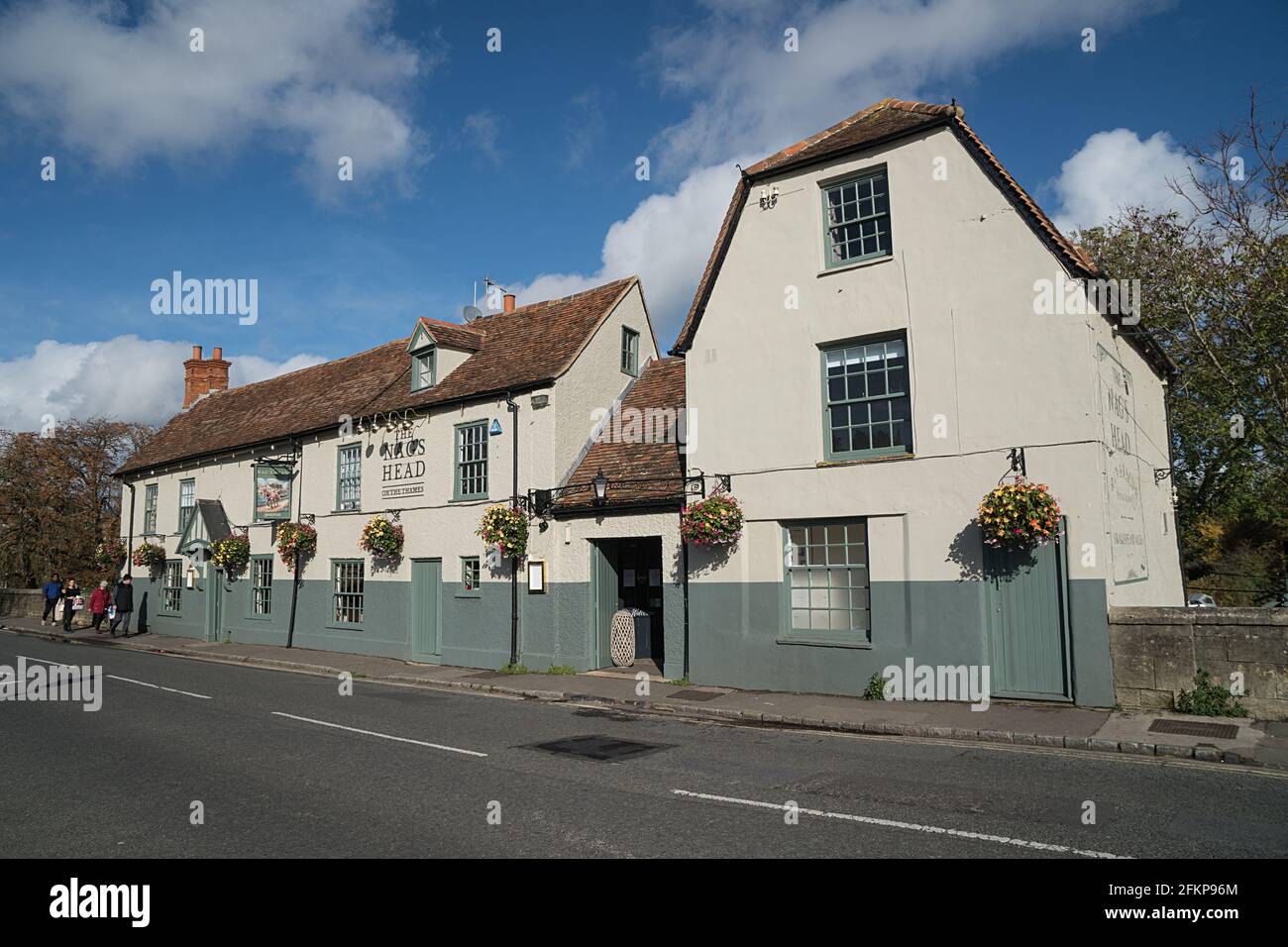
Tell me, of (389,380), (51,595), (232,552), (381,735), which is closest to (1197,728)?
(381,735)

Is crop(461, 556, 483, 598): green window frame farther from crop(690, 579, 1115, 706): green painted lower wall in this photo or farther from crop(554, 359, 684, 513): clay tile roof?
crop(690, 579, 1115, 706): green painted lower wall

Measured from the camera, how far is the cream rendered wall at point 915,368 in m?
12.4

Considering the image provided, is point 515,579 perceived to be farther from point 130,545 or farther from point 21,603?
point 21,603

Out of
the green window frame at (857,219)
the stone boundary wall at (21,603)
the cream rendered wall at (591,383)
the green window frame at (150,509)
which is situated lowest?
the stone boundary wall at (21,603)

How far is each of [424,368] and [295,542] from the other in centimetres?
613

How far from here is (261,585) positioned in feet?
82.5

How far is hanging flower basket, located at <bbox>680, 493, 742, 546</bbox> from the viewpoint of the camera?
579 inches

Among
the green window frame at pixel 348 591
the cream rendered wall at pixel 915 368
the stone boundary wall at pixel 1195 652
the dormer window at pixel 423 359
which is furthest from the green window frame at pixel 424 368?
the stone boundary wall at pixel 1195 652

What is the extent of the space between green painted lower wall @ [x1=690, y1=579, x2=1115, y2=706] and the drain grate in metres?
4.45

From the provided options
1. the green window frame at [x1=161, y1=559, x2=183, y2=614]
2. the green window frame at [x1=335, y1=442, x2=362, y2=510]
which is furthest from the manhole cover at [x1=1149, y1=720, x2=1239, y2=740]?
the green window frame at [x1=161, y1=559, x2=183, y2=614]

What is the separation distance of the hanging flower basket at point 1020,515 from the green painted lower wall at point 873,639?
91cm

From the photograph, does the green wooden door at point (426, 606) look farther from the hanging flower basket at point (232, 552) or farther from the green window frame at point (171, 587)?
the green window frame at point (171, 587)

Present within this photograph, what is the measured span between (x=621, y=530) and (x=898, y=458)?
5841 mm
